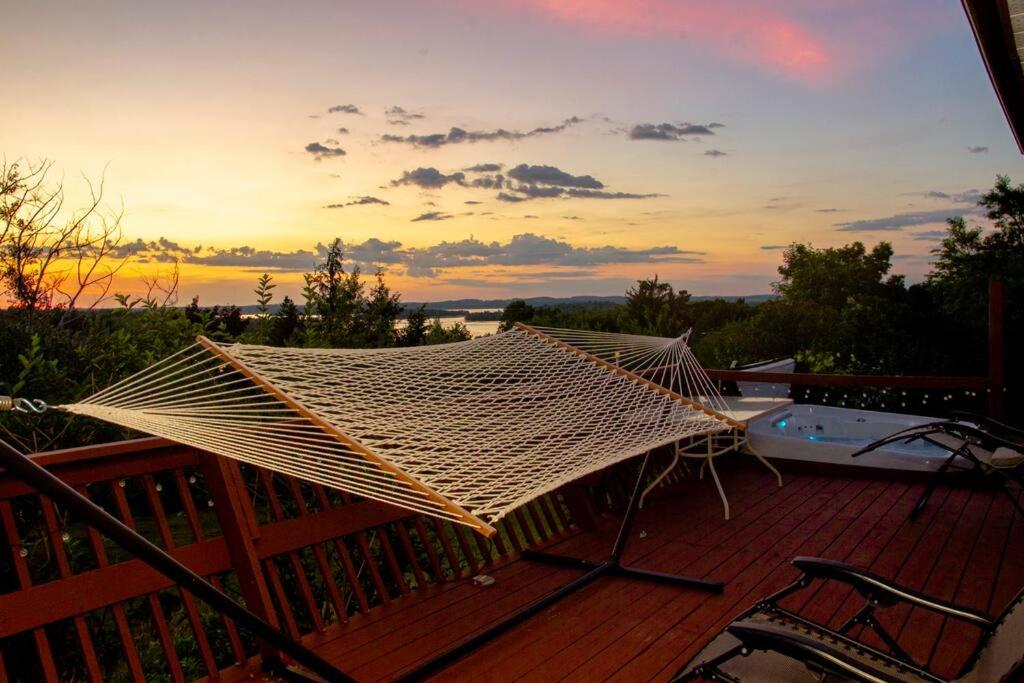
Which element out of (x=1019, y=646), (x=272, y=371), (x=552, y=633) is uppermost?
(x=272, y=371)

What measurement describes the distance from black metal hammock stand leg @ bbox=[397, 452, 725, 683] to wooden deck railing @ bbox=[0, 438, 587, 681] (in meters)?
0.38

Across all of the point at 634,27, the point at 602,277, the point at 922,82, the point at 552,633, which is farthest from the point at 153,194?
the point at 922,82

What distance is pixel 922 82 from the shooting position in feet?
29.3

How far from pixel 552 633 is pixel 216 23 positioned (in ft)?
17.8

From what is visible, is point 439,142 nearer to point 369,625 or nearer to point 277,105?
point 277,105

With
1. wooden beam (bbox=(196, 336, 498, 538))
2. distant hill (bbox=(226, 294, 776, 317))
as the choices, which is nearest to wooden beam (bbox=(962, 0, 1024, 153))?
wooden beam (bbox=(196, 336, 498, 538))

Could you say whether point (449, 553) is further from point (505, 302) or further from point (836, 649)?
point (505, 302)

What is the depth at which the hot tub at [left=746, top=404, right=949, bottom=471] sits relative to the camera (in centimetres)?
517

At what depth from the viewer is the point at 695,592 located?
10.5ft

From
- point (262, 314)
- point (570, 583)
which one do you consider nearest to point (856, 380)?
point (570, 583)

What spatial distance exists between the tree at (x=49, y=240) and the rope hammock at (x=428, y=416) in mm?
2356

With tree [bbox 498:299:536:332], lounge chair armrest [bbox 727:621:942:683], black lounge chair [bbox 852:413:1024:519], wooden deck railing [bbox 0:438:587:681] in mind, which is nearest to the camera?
lounge chair armrest [bbox 727:621:942:683]

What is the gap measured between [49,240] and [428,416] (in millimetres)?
3785

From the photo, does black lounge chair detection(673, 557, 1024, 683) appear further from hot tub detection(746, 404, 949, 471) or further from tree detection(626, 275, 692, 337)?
tree detection(626, 275, 692, 337)
